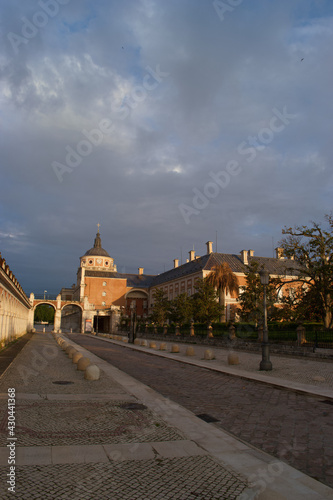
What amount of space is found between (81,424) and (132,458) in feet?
6.44

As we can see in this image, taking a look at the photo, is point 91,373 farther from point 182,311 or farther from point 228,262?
point 228,262

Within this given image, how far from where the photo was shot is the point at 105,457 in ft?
16.5

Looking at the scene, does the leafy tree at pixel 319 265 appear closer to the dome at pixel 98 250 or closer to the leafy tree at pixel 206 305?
the leafy tree at pixel 206 305

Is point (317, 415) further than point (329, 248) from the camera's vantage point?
No

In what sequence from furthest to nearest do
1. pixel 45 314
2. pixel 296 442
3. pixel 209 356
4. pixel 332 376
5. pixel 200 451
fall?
pixel 45 314 → pixel 209 356 → pixel 332 376 → pixel 296 442 → pixel 200 451

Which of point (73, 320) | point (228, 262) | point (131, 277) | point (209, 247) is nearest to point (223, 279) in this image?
point (228, 262)

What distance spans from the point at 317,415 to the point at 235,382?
5047mm

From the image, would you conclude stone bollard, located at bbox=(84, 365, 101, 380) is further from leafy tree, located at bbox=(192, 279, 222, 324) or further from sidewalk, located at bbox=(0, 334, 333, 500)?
leafy tree, located at bbox=(192, 279, 222, 324)

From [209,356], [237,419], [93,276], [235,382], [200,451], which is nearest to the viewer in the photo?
[200,451]

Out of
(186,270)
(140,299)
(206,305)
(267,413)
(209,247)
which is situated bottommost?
(267,413)

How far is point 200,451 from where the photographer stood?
17.7ft

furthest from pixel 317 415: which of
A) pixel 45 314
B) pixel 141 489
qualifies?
pixel 45 314

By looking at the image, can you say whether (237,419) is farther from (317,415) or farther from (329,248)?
(329,248)

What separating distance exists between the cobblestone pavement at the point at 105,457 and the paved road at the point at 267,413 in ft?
3.92
